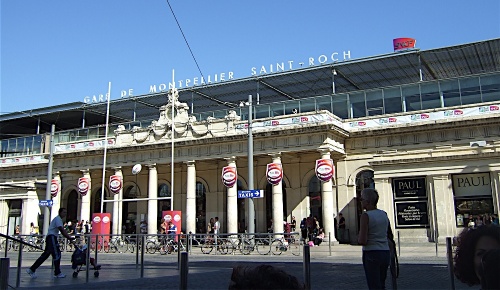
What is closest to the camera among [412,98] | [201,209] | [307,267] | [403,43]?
[307,267]

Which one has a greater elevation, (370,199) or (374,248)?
(370,199)

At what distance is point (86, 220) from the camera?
3809cm

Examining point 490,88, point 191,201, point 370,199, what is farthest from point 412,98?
point 370,199

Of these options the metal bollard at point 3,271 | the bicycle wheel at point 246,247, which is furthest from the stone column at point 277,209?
the metal bollard at point 3,271

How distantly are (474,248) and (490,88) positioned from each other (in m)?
30.7

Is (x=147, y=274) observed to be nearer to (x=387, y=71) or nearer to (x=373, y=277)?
(x=373, y=277)

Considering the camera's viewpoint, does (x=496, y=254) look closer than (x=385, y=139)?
Yes

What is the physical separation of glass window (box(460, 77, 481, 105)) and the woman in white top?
27.1 meters

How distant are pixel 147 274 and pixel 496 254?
12639mm

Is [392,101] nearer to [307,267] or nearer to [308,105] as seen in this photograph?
[308,105]

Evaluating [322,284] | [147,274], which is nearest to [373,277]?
[322,284]

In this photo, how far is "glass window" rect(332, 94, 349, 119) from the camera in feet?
112

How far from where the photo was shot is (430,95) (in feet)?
104

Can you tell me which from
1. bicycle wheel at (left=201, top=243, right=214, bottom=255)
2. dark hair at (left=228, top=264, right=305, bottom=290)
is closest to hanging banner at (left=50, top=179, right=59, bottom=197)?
bicycle wheel at (left=201, top=243, right=214, bottom=255)
